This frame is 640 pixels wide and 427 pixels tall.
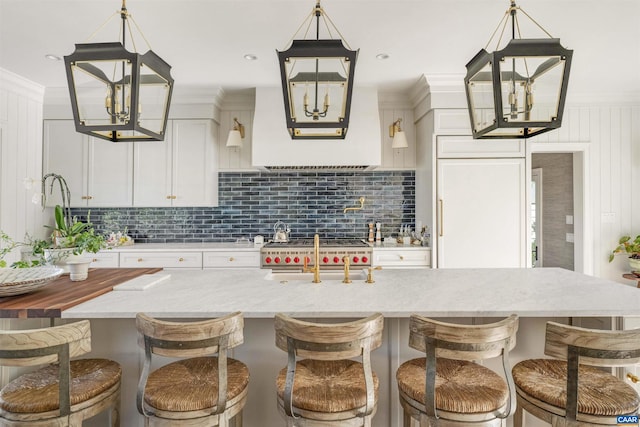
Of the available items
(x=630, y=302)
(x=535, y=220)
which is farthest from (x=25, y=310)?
(x=535, y=220)

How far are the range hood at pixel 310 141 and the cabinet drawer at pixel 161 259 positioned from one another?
4.11ft

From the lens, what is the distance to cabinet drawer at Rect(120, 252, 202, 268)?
11.9 ft

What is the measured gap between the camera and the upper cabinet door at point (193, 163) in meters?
3.88

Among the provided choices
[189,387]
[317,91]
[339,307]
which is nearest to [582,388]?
[339,307]

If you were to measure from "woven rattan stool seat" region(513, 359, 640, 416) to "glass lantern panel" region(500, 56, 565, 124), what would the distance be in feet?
3.83

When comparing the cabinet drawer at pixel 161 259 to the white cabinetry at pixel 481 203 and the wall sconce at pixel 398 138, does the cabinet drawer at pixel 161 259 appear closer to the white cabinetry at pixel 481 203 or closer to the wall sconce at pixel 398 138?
the wall sconce at pixel 398 138

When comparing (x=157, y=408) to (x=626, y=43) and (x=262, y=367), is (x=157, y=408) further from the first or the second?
(x=626, y=43)

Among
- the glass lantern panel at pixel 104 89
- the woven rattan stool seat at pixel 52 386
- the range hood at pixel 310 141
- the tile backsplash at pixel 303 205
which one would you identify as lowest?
the woven rattan stool seat at pixel 52 386

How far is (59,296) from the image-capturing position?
1.65m

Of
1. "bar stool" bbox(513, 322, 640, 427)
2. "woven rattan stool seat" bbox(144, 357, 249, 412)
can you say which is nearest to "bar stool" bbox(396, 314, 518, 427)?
"bar stool" bbox(513, 322, 640, 427)

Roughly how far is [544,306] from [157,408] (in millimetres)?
1724

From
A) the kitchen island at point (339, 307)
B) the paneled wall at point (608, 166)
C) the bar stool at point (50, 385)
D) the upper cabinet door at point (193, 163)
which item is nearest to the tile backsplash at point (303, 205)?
the upper cabinet door at point (193, 163)

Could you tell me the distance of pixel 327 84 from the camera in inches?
63.1

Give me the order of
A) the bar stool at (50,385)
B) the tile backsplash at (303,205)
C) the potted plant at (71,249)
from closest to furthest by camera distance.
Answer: the bar stool at (50,385)
the potted plant at (71,249)
the tile backsplash at (303,205)
